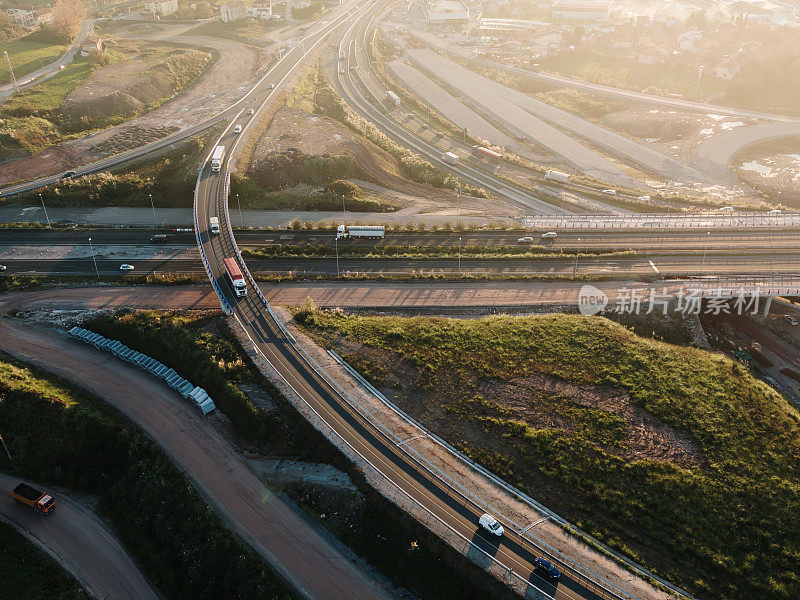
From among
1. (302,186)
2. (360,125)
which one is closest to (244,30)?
(360,125)

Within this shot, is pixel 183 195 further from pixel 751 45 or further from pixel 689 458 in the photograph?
pixel 751 45

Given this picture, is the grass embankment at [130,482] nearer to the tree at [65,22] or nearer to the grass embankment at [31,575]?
the grass embankment at [31,575]

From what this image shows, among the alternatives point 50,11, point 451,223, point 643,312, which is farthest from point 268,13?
point 643,312

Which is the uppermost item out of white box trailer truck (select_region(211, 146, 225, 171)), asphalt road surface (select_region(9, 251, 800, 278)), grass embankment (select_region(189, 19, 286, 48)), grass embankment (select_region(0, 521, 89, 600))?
grass embankment (select_region(189, 19, 286, 48))

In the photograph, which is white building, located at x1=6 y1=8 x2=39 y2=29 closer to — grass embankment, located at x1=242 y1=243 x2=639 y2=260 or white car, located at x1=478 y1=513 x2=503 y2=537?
grass embankment, located at x1=242 y1=243 x2=639 y2=260

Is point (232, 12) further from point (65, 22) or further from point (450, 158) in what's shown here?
point (450, 158)

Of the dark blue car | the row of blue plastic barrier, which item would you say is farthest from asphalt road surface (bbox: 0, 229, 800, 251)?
the dark blue car

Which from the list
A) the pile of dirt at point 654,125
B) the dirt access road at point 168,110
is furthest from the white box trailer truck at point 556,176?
the dirt access road at point 168,110
